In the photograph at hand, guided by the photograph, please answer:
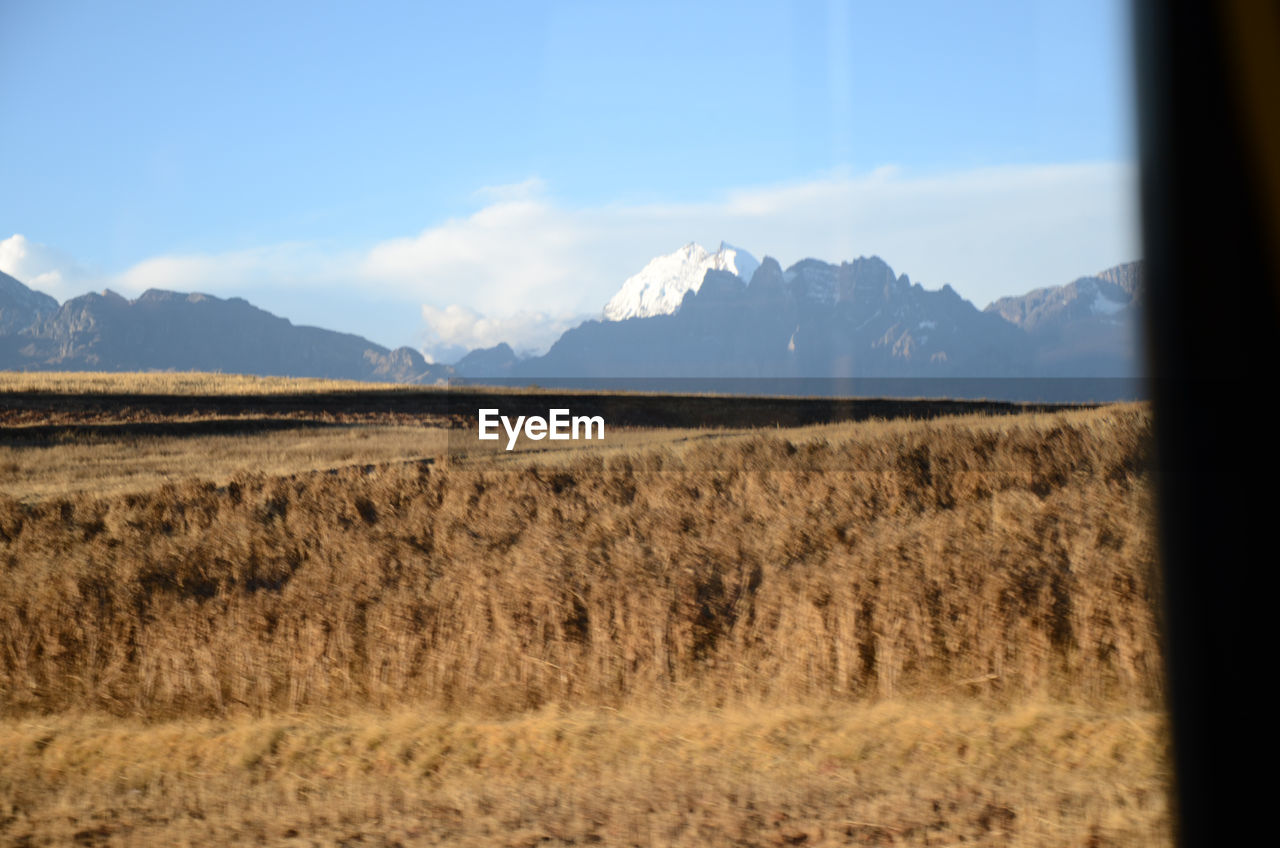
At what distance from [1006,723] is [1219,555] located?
227cm

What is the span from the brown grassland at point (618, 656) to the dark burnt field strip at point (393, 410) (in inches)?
1021

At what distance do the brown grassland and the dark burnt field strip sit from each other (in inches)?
1021

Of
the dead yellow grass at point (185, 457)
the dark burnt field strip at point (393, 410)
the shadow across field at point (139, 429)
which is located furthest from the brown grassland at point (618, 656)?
the dark burnt field strip at point (393, 410)

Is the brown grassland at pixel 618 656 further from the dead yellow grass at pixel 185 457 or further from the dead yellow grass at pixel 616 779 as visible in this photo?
the dead yellow grass at pixel 185 457

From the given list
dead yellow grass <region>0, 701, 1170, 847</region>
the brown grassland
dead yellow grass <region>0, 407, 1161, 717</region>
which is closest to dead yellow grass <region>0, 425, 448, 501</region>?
the brown grassland

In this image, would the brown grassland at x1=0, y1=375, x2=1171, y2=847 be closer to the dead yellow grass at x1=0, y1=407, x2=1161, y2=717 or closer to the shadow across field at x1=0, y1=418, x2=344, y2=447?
the dead yellow grass at x1=0, y1=407, x2=1161, y2=717

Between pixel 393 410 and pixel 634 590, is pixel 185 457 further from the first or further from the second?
pixel 634 590

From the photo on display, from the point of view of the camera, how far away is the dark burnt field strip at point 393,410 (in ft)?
130

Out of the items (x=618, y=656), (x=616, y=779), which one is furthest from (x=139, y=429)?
(x=616, y=779)

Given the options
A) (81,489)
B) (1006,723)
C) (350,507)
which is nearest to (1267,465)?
(1006,723)

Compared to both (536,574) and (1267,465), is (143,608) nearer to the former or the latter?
(536,574)

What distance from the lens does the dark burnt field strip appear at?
39562mm

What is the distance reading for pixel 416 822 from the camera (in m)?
5.43

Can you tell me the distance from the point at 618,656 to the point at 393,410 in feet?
148
